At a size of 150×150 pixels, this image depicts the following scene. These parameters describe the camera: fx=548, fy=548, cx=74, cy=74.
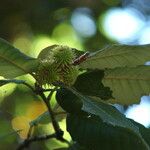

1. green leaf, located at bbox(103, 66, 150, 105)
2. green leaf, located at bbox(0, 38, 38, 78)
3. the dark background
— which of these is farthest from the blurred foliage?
green leaf, located at bbox(0, 38, 38, 78)

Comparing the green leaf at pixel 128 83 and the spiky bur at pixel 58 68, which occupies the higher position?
the spiky bur at pixel 58 68

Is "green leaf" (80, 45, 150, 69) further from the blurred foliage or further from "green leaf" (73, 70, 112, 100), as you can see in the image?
the blurred foliage

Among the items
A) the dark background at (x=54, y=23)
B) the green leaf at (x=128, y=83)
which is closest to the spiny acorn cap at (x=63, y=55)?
the green leaf at (x=128, y=83)

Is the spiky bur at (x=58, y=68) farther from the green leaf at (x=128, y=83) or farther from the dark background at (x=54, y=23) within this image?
the dark background at (x=54, y=23)

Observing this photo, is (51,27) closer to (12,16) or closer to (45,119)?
(12,16)

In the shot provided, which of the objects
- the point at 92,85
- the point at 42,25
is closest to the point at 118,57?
the point at 92,85

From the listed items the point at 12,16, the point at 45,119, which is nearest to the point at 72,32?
the point at 12,16
